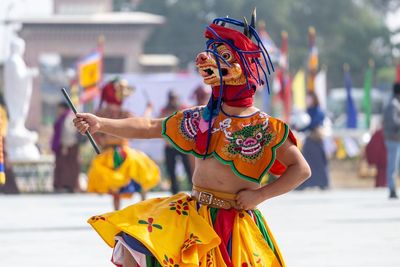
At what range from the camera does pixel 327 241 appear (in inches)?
476

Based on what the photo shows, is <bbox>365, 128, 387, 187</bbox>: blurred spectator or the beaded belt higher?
the beaded belt

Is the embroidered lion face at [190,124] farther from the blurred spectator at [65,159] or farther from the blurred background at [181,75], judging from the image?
the blurred spectator at [65,159]

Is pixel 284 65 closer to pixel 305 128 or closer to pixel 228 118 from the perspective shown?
pixel 305 128

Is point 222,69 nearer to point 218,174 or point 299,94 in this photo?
point 218,174

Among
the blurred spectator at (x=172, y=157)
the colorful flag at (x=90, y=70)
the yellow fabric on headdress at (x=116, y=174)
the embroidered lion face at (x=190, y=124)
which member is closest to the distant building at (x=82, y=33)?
the colorful flag at (x=90, y=70)

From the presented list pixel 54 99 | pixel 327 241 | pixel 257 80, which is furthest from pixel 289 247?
pixel 54 99

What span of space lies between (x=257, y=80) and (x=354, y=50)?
71.6 meters

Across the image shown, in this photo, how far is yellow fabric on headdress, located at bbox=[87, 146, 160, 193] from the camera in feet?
47.5

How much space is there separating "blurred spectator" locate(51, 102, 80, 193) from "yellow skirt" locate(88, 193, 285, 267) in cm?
1613

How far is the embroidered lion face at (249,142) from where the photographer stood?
21.9 ft

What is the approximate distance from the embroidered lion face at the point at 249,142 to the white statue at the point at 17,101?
16.7 m

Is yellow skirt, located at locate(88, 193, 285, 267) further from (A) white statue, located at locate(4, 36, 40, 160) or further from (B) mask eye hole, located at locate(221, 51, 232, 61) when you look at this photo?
(A) white statue, located at locate(4, 36, 40, 160)

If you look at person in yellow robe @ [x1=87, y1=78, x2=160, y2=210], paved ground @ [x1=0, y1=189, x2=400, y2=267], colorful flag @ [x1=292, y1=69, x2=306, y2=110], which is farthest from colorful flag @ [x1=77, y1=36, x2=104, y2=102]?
person in yellow robe @ [x1=87, y1=78, x2=160, y2=210]

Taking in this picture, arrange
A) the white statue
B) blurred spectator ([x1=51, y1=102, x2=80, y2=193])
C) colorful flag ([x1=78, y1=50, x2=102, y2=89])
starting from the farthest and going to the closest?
colorful flag ([x1=78, y1=50, x2=102, y2=89]), the white statue, blurred spectator ([x1=51, y1=102, x2=80, y2=193])
